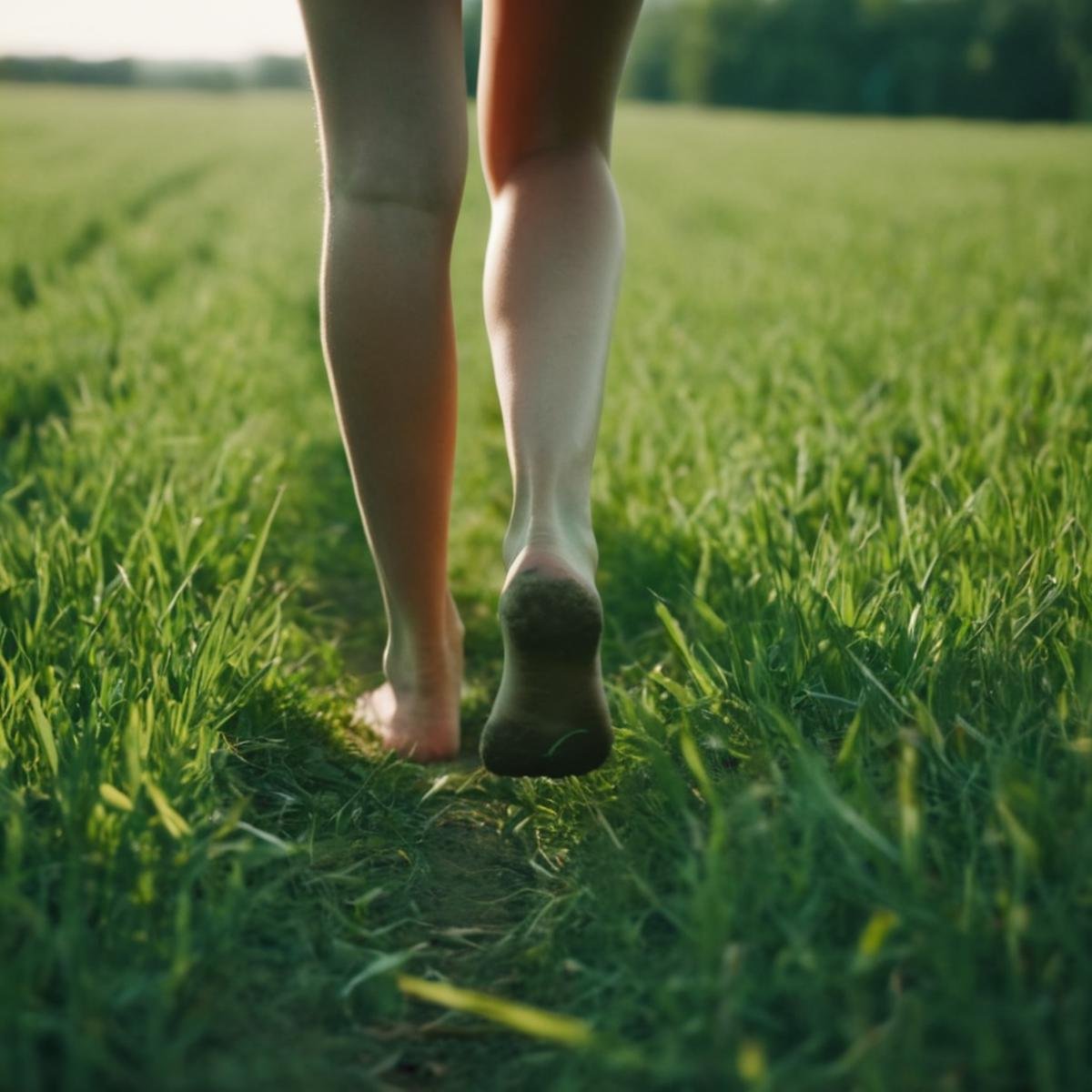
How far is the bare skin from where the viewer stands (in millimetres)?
1323

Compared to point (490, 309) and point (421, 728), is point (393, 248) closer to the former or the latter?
point (490, 309)

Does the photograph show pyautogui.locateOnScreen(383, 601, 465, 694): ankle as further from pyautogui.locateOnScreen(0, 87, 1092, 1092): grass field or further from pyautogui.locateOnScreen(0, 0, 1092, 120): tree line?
pyautogui.locateOnScreen(0, 0, 1092, 120): tree line

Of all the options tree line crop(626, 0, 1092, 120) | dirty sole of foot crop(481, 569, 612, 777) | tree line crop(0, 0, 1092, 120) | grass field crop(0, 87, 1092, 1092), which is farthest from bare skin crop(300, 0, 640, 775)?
tree line crop(626, 0, 1092, 120)

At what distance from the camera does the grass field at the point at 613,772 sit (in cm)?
90

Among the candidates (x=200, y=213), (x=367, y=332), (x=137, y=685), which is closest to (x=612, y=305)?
(x=367, y=332)

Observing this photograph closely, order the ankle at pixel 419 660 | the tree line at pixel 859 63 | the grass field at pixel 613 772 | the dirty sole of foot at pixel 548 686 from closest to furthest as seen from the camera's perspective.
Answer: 1. the grass field at pixel 613 772
2. the dirty sole of foot at pixel 548 686
3. the ankle at pixel 419 660
4. the tree line at pixel 859 63

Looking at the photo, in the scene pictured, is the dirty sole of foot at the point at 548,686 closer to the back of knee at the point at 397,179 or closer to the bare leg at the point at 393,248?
the bare leg at the point at 393,248

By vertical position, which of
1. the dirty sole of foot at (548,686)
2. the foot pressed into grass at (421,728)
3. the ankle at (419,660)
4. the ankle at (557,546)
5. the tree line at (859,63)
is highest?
the ankle at (557,546)

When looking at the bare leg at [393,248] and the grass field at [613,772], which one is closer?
the grass field at [613,772]

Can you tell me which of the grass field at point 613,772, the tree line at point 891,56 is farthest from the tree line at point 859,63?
the grass field at point 613,772

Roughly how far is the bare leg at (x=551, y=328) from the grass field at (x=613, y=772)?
4.8 inches

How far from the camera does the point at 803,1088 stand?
0.82 metres

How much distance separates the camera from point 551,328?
4.84 ft

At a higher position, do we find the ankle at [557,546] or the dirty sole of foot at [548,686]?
the ankle at [557,546]
